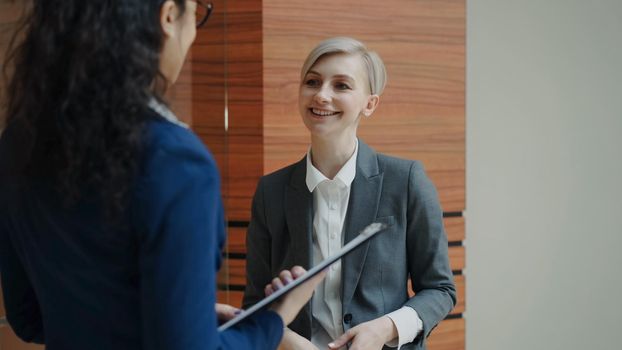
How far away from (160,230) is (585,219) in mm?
4322

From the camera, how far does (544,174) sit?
5016 millimetres

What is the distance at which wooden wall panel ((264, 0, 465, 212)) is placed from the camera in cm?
371

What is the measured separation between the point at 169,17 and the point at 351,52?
3.57 ft

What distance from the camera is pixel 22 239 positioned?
1.44 m

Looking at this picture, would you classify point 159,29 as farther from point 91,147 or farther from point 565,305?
point 565,305

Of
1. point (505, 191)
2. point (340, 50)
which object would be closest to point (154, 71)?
point (340, 50)

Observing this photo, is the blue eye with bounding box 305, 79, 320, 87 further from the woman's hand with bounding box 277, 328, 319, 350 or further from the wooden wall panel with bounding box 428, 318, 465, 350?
the wooden wall panel with bounding box 428, 318, 465, 350

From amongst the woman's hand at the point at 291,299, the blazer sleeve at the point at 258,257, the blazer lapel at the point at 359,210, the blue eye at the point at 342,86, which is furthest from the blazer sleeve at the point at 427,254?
the woman's hand at the point at 291,299

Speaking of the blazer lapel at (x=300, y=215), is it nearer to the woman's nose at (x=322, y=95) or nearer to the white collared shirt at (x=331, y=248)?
the white collared shirt at (x=331, y=248)

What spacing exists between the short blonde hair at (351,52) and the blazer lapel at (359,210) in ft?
0.71

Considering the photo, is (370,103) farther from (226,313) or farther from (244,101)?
(244,101)

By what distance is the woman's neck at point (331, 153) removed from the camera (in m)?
2.41

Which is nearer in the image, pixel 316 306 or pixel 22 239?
pixel 22 239

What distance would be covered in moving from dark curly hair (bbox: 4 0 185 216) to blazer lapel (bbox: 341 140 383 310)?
42.6 inches
